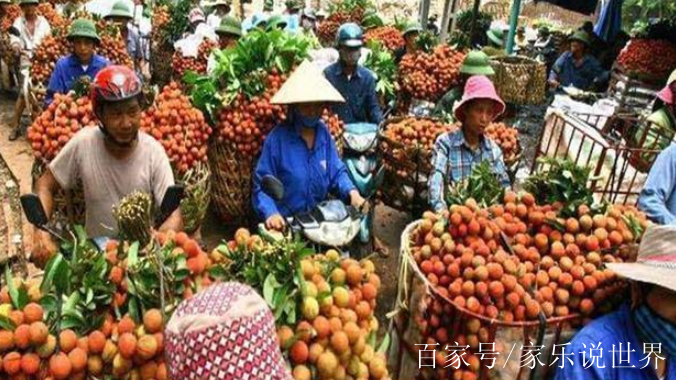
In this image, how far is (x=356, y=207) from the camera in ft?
11.8

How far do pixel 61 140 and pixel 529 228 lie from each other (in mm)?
2996

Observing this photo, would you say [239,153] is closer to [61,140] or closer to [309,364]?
[61,140]

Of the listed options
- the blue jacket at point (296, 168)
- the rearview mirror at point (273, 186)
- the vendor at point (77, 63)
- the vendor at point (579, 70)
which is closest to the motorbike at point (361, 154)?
the blue jacket at point (296, 168)

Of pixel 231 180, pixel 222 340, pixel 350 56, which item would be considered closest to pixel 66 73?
pixel 231 180

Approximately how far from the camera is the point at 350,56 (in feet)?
17.2

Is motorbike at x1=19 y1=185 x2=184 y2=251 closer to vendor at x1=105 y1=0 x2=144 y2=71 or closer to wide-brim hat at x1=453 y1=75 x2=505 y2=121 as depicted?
wide-brim hat at x1=453 y1=75 x2=505 y2=121

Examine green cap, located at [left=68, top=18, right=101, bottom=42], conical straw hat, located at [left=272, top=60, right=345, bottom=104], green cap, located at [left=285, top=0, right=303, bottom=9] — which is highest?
conical straw hat, located at [left=272, top=60, right=345, bottom=104]

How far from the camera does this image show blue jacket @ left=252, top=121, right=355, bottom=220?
375cm

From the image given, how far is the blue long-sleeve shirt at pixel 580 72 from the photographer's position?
8422mm

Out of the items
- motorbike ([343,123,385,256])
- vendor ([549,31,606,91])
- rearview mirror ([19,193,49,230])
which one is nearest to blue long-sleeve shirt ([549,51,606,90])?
vendor ([549,31,606,91])

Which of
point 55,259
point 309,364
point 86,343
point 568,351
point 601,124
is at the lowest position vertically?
point 601,124

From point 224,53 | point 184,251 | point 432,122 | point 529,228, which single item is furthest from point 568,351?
point 224,53

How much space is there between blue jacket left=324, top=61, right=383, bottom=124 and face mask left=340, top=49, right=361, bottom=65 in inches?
3.5

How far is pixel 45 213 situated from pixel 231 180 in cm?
234
